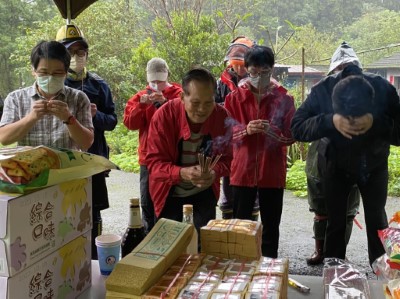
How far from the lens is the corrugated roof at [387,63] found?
225 inches

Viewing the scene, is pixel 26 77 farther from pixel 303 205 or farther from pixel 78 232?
pixel 78 232

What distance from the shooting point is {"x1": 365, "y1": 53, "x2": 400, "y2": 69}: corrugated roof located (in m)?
5.71

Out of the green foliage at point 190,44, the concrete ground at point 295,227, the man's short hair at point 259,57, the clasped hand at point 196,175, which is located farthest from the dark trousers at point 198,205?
the green foliage at point 190,44

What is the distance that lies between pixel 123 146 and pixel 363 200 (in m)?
5.74

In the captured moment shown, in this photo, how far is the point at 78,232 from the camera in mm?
1167

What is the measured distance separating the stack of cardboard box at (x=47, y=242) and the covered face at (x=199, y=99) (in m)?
0.83

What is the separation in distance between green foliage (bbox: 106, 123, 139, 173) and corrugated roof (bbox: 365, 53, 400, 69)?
12.5 ft

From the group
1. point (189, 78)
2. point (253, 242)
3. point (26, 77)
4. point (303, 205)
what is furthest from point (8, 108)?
point (26, 77)

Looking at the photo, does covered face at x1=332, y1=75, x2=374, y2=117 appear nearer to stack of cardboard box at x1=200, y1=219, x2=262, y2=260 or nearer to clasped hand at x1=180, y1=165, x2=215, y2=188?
clasped hand at x1=180, y1=165, x2=215, y2=188

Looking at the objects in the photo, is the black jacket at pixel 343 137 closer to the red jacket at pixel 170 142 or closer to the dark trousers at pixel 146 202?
the red jacket at pixel 170 142

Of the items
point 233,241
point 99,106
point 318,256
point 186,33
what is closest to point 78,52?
point 99,106

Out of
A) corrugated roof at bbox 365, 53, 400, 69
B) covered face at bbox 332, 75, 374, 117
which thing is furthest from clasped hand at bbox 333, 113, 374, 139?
corrugated roof at bbox 365, 53, 400, 69

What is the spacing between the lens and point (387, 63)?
19.3ft

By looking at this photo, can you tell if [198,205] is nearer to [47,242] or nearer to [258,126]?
[258,126]
